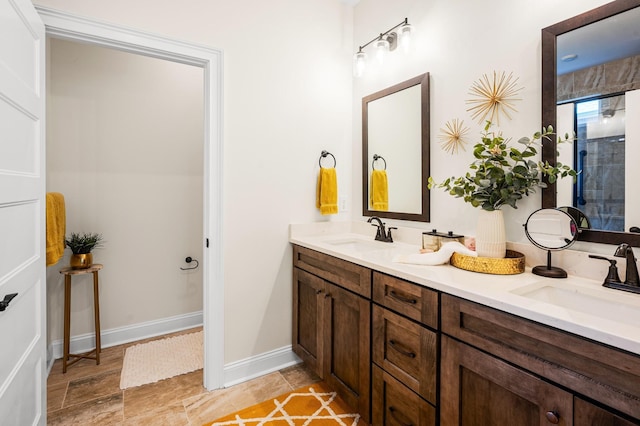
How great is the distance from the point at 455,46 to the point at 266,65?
3.82 feet

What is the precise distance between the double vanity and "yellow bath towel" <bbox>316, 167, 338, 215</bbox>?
438 mm

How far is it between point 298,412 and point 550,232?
155 centimetres

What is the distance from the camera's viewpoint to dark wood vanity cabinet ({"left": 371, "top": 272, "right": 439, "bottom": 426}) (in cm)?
126

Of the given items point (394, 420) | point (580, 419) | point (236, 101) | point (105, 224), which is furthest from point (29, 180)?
point (580, 419)

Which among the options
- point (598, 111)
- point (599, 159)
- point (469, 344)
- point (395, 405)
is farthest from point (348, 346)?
point (598, 111)

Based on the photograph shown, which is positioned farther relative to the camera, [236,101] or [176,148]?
[176,148]

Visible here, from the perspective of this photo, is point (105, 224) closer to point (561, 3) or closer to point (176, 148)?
point (176, 148)

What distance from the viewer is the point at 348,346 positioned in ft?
5.70

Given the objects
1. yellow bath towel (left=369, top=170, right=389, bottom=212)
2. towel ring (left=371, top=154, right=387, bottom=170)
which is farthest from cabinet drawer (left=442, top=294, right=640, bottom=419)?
towel ring (left=371, top=154, right=387, bottom=170)

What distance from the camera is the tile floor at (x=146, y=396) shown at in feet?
5.87

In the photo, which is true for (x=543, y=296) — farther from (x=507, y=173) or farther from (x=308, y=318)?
(x=308, y=318)

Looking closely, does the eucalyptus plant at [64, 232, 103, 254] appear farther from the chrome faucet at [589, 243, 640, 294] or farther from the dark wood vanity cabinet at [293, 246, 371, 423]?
the chrome faucet at [589, 243, 640, 294]

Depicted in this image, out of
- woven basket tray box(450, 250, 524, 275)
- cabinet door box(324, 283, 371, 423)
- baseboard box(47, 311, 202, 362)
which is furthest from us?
baseboard box(47, 311, 202, 362)

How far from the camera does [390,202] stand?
7.45ft
